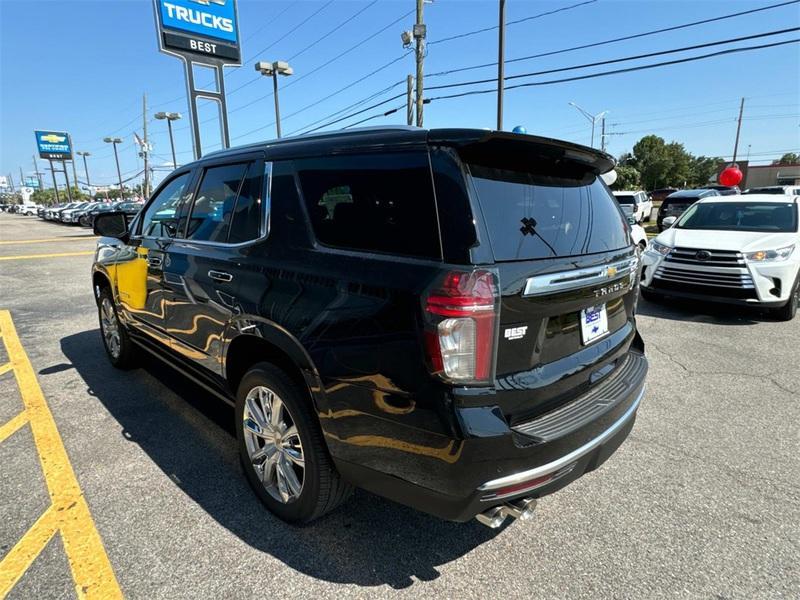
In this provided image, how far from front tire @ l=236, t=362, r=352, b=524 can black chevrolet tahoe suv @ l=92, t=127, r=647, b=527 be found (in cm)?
1

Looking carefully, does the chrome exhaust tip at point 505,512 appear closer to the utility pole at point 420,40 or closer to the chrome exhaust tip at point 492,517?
the chrome exhaust tip at point 492,517

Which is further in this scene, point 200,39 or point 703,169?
point 703,169

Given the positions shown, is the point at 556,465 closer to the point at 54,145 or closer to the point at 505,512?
the point at 505,512

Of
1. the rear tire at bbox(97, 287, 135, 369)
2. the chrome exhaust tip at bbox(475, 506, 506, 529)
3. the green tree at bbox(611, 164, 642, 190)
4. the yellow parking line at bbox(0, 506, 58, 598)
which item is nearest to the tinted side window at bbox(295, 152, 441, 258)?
the chrome exhaust tip at bbox(475, 506, 506, 529)

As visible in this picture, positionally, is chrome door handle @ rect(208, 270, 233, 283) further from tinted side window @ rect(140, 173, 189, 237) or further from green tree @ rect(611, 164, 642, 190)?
green tree @ rect(611, 164, 642, 190)

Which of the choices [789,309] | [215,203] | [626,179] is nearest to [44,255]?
[215,203]

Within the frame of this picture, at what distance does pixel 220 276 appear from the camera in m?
2.70

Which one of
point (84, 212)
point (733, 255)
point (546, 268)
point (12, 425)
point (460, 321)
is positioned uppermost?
point (546, 268)

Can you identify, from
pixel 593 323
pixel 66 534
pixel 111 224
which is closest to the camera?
pixel 593 323

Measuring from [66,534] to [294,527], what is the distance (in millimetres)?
1131

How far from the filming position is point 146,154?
51.9 meters

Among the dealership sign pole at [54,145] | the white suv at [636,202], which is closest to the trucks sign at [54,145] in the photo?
the dealership sign pole at [54,145]

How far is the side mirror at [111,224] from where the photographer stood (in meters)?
4.35

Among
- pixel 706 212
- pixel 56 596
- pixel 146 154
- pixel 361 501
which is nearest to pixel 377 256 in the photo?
pixel 361 501
